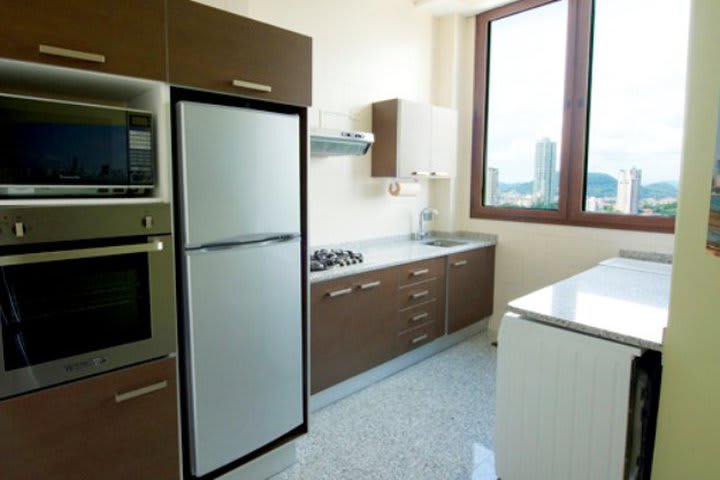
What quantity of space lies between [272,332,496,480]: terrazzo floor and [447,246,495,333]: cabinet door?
0.50 metres

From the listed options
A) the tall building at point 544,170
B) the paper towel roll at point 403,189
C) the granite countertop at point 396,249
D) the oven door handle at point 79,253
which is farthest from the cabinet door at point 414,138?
the oven door handle at point 79,253

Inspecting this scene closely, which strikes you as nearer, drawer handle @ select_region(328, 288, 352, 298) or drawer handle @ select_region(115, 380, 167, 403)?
drawer handle @ select_region(115, 380, 167, 403)

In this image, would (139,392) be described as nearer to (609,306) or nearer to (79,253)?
(79,253)

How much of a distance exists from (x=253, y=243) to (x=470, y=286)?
2.37m

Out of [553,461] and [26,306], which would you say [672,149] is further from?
[26,306]

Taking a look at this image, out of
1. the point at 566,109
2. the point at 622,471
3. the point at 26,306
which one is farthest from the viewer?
the point at 566,109

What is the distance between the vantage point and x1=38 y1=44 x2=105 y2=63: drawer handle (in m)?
1.34

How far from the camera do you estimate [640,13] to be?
10.1 feet

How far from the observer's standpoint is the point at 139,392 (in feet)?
5.24

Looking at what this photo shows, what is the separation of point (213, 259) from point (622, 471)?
5.73 ft

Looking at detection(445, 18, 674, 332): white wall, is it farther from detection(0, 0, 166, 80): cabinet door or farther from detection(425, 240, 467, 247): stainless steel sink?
detection(0, 0, 166, 80): cabinet door

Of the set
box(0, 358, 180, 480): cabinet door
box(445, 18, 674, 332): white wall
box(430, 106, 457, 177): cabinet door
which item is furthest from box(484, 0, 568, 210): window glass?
box(0, 358, 180, 480): cabinet door

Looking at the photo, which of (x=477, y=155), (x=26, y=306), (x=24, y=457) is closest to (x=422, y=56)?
(x=477, y=155)

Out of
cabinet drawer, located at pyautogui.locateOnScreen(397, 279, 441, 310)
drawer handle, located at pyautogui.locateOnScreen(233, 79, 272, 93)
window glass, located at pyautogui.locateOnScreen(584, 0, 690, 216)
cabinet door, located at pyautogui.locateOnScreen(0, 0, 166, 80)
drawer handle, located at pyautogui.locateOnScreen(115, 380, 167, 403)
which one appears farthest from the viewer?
cabinet drawer, located at pyautogui.locateOnScreen(397, 279, 441, 310)
